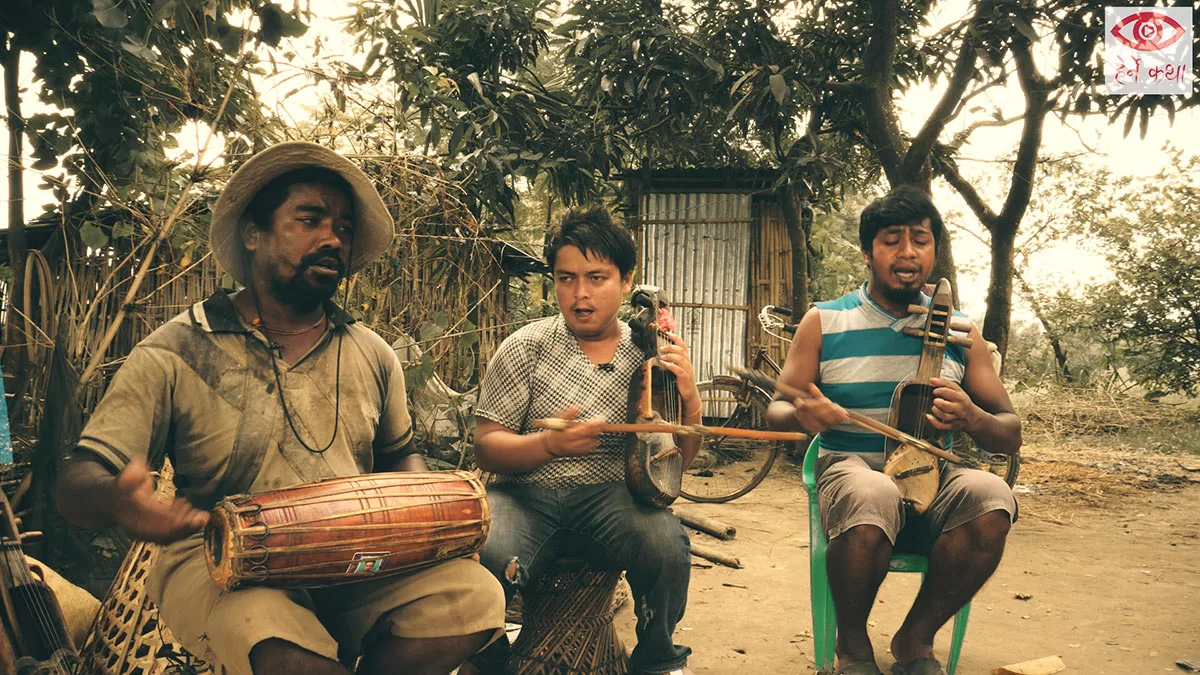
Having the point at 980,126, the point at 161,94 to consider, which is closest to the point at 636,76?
the point at 980,126

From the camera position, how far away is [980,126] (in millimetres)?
8102

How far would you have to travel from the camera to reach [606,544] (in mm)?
2824

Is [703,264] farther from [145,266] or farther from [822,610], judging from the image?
[145,266]

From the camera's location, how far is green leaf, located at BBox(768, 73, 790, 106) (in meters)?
6.22

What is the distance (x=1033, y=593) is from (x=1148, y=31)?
3.93m

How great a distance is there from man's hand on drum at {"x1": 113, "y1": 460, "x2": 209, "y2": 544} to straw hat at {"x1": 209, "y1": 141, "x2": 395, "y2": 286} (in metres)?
0.67

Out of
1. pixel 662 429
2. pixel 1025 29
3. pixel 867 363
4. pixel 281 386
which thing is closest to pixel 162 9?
pixel 281 386

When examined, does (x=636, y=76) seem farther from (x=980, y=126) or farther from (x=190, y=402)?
(x=190, y=402)

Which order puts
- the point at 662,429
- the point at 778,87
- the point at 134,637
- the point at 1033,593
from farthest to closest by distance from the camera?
the point at 778,87
the point at 1033,593
the point at 134,637
the point at 662,429

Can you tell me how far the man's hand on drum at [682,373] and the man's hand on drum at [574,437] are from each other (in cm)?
35

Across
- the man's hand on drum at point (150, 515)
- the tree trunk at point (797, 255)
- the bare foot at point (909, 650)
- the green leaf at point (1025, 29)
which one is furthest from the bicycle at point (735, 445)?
the man's hand on drum at point (150, 515)

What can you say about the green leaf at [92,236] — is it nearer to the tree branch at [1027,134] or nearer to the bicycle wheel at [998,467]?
the bicycle wheel at [998,467]

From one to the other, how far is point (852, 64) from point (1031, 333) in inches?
489

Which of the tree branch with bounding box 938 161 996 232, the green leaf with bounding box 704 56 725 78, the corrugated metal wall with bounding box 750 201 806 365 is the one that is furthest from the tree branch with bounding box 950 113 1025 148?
the green leaf with bounding box 704 56 725 78
